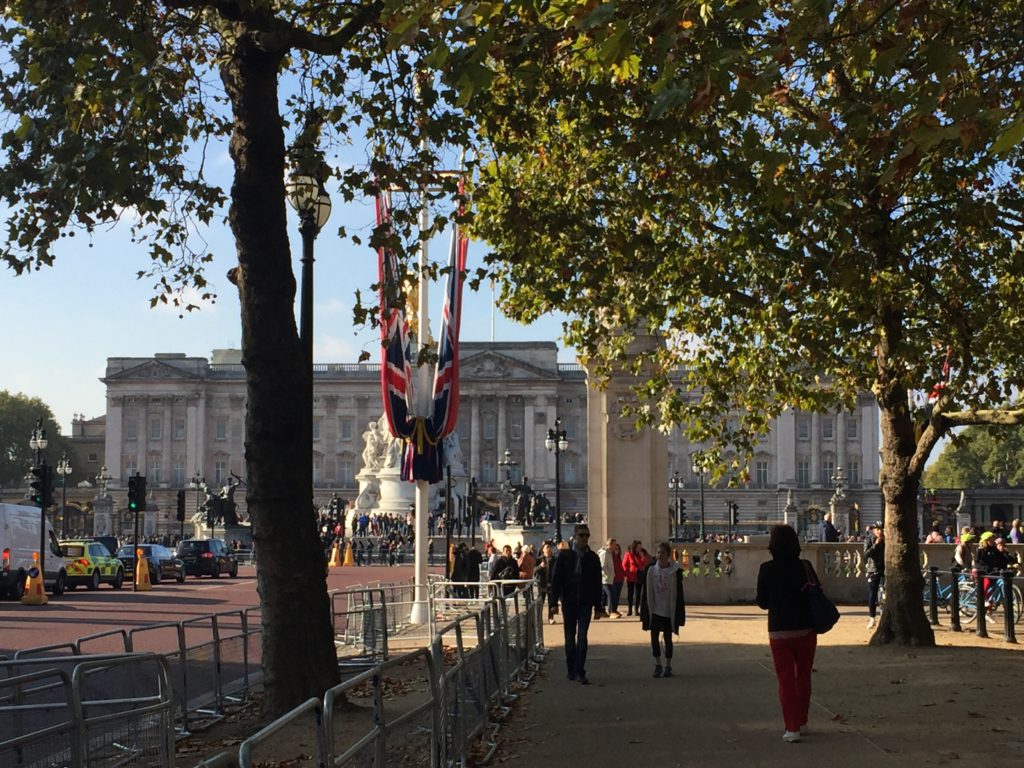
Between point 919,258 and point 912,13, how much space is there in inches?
393

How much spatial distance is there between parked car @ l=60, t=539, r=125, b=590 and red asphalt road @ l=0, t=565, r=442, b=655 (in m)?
0.43

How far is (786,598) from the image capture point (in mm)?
11484

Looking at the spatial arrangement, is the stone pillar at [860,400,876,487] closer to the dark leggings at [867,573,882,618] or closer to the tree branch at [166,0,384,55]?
the dark leggings at [867,573,882,618]

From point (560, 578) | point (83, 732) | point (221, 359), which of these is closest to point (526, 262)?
point (560, 578)

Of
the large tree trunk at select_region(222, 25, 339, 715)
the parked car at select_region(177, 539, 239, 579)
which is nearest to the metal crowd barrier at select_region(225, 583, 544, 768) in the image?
the large tree trunk at select_region(222, 25, 339, 715)

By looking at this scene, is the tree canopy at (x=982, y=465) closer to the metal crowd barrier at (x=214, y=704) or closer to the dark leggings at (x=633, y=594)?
the dark leggings at (x=633, y=594)

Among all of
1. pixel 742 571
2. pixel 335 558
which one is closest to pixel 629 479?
pixel 742 571

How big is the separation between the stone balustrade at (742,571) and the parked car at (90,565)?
19289mm

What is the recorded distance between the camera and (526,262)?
1839 cm

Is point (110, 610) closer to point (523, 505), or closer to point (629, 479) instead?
point (629, 479)

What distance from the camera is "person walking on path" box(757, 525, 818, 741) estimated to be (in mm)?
11383

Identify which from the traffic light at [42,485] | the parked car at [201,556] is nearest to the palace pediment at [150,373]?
the parked car at [201,556]

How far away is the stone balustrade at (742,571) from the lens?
3238 centimetres

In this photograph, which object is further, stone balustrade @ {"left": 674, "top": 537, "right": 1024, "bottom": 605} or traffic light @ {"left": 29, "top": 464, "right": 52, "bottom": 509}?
traffic light @ {"left": 29, "top": 464, "right": 52, "bottom": 509}
